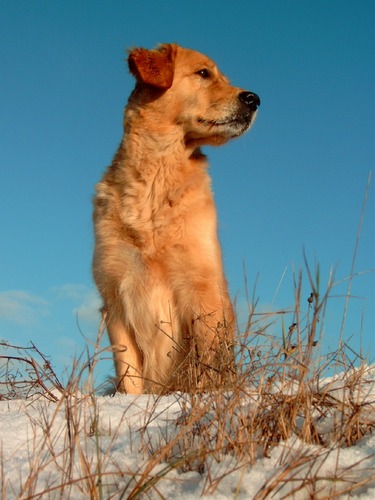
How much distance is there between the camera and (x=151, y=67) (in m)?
5.70

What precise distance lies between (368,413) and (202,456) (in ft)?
2.40

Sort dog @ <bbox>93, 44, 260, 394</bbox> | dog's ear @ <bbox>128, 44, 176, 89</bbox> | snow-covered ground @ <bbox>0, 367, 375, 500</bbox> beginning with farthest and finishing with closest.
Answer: dog's ear @ <bbox>128, 44, 176, 89</bbox> → dog @ <bbox>93, 44, 260, 394</bbox> → snow-covered ground @ <bbox>0, 367, 375, 500</bbox>

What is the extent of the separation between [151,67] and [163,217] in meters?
1.50

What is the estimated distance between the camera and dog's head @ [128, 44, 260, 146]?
5680mm

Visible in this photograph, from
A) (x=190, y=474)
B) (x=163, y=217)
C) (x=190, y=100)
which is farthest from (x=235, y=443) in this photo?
(x=190, y=100)

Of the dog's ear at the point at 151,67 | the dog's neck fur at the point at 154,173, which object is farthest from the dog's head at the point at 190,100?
the dog's neck fur at the point at 154,173

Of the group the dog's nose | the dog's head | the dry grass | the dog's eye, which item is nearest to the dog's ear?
the dog's head

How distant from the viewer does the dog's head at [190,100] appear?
18.6ft

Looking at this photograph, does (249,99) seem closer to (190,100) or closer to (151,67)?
(190,100)

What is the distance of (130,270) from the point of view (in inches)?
200

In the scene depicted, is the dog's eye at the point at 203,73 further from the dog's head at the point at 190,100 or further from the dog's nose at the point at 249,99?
the dog's nose at the point at 249,99

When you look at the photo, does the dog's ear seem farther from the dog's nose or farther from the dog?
the dog's nose

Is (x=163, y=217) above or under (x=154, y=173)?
under

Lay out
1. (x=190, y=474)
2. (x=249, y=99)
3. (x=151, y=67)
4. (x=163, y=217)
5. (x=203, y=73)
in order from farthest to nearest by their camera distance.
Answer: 1. (x=203, y=73)
2. (x=249, y=99)
3. (x=151, y=67)
4. (x=163, y=217)
5. (x=190, y=474)
